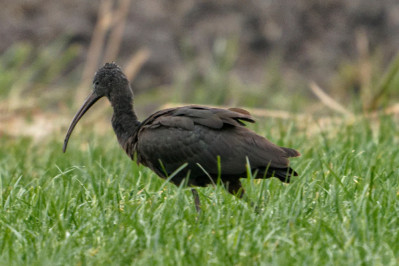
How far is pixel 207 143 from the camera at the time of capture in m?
4.25

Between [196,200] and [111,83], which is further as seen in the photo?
[111,83]

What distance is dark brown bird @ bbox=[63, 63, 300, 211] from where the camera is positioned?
4191mm

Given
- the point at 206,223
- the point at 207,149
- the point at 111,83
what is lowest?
the point at 206,223

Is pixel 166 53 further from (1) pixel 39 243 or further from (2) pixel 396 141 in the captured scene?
(1) pixel 39 243

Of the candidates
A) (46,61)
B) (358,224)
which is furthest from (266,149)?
(46,61)

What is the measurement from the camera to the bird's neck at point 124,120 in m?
4.66

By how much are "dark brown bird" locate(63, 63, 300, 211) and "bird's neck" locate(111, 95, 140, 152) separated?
19 cm

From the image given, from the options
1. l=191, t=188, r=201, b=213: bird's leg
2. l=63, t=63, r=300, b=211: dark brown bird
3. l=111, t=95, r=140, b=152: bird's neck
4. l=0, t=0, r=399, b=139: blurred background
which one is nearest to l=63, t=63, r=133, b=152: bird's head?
l=111, t=95, r=140, b=152: bird's neck

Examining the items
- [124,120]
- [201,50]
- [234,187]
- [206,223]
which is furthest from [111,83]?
[201,50]

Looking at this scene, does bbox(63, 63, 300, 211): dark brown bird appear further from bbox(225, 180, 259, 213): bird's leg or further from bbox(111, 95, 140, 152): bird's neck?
bbox(111, 95, 140, 152): bird's neck

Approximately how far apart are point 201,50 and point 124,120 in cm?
598

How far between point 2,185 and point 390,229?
91.6 inches

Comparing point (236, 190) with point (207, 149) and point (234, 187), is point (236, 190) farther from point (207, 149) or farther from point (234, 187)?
point (207, 149)

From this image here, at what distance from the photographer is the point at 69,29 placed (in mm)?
10219
